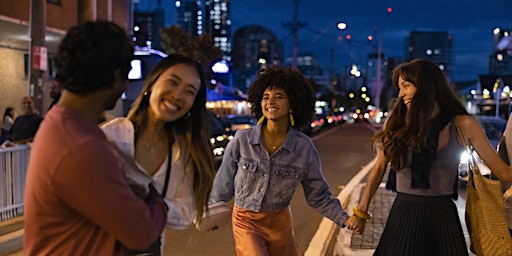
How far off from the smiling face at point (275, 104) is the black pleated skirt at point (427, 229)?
1.03 meters

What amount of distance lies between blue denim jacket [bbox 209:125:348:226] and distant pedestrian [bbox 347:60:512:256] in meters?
0.56

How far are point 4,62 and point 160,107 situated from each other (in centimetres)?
1815

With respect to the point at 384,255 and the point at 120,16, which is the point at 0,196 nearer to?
the point at 384,255

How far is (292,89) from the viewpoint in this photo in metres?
4.27

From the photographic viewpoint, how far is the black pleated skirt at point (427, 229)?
3574 millimetres

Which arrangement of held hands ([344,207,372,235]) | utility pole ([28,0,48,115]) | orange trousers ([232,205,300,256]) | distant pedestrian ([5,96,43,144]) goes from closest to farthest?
orange trousers ([232,205,300,256])
held hands ([344,207,372,235])
distant pedestrian ([5,96,43,144])
utility pole ([28,0,48,115])

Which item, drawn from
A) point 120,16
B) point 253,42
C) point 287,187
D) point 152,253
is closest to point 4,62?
point 120,16

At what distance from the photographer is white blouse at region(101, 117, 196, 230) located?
2.34 metres

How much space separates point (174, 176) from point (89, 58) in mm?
798

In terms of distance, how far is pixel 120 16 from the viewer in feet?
80.8

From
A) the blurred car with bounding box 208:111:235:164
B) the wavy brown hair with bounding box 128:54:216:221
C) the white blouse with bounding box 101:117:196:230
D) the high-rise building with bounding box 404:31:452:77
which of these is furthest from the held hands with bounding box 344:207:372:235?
the high-rise building with bounding box 404:31:452:77

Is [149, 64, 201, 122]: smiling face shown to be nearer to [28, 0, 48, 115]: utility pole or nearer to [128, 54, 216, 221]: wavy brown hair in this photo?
[128, 54, 216, 221]: wavy brown hair

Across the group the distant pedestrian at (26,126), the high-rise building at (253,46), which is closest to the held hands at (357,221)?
the distant pedestrian at (26,126)

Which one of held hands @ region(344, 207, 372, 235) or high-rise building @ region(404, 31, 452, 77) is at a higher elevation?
high-rise building @ region(404, 31, 452, 77)
